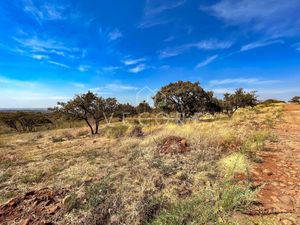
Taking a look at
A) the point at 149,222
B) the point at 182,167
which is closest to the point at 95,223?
the point at 149,222

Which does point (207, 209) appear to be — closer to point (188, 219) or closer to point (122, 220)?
point (188, 219)

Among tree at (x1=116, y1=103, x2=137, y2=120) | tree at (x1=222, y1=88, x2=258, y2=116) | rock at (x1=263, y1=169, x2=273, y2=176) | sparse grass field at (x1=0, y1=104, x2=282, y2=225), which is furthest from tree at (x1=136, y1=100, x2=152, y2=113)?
rock at (x1=263, y1=169, x2=273, y2=176)

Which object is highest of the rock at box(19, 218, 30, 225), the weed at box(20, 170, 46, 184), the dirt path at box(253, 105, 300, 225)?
the dirt path at box(253, 105, 300, 225)

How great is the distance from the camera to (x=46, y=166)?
637 centimetres

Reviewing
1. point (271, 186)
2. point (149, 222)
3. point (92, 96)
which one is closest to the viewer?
point (149, 222)

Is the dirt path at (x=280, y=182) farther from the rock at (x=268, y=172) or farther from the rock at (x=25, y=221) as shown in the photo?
the rock at (x=25, y=221)

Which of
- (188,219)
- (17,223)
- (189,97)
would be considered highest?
(189,97)

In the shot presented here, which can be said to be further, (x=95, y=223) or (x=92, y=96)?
(x=92, y=96)

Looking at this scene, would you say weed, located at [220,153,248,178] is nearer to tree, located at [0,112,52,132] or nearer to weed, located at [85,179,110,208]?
weed, located at [85,179,110,208]

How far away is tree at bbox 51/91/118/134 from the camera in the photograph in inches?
604

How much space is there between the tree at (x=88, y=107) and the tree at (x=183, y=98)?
392 cm

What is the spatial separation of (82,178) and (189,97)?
12.3 m

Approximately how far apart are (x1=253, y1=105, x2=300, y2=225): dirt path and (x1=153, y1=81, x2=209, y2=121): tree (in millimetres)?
9936

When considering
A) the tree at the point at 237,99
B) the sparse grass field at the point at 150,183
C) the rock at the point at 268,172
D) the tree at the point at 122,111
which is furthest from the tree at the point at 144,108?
the rock at the point at 268,172
